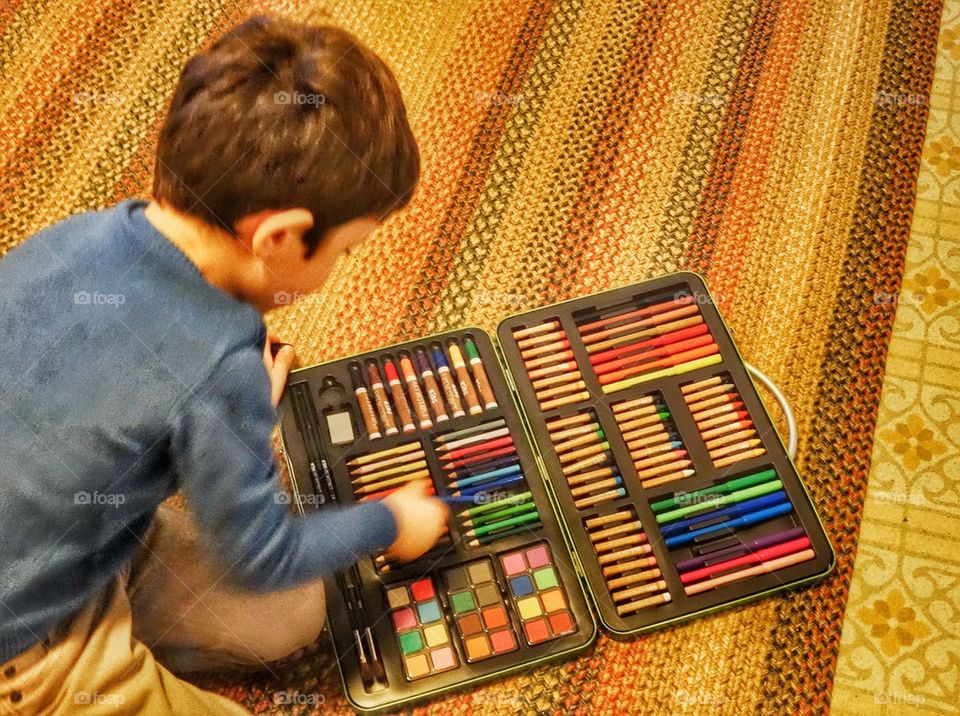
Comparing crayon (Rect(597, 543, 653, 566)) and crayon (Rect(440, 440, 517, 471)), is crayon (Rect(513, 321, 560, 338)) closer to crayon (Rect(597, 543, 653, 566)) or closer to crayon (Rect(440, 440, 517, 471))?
crayon (Rect(440, 440, 517, 471))

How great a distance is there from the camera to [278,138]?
644 mm

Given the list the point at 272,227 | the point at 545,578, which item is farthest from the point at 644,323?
the point at 272,227

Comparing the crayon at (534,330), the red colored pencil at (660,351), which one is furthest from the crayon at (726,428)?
the crayon at (534,330)

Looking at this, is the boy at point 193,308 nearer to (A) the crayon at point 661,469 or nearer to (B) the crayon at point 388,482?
(B) the crayon at point 388,482

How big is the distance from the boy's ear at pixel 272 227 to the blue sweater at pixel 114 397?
0.05m

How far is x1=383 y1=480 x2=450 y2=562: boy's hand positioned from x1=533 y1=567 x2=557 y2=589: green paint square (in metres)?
0.13

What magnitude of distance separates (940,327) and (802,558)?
0.47 m

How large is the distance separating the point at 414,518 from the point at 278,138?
418 millimetres

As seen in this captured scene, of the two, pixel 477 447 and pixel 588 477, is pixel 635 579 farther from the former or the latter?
pixel 477 447

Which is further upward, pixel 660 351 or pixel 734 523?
pixel 660 351

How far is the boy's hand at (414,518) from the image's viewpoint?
2.86ft

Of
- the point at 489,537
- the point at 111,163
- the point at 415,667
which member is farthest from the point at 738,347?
the point at 111,163

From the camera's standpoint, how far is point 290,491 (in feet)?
3.28

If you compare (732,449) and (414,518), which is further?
(732,449)
